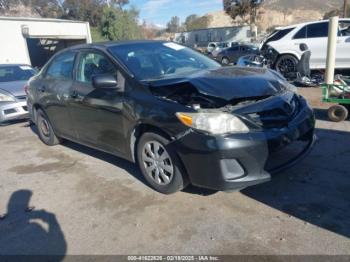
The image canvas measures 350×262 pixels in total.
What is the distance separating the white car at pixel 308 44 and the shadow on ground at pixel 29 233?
9.06 m

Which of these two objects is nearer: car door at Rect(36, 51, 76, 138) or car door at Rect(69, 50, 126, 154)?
car door at Rect(69, 50, 126, 154)

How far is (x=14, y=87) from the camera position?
27.7 ft

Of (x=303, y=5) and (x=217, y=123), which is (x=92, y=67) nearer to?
(x=217, y=123)

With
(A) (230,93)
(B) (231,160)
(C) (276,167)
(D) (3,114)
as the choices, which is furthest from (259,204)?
(D) (3,114)

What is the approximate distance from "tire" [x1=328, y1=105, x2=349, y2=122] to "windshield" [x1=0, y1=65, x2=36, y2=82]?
296 inches

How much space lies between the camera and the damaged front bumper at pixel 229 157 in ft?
10.5

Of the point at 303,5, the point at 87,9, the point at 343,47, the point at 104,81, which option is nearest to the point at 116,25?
the point at 87,9

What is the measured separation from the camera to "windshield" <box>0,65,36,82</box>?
30.1 feet

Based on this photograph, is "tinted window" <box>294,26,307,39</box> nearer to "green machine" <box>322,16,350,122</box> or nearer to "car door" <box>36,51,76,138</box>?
"green machine" <box>322,16,350,122</box>

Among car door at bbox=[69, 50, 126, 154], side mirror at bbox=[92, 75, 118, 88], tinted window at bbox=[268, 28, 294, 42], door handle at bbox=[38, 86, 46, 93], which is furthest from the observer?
tinted window at bbox=[268, 28, 294, 42]

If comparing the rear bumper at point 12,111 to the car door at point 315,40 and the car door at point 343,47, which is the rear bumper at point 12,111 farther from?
the car door at point 343,47

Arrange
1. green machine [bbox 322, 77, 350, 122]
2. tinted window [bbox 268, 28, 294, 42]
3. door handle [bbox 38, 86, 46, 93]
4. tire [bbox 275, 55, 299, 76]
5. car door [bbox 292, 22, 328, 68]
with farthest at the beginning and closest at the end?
tinted window [bbox 268, 28, 294, 42] → tire [bbox 275, 55, 299, 76] → car door [bbox 292, 22, 328, 68] → green machine [bbox 322, 77, 350, 122] → door handle [bbox 38, 86, 46, 93]

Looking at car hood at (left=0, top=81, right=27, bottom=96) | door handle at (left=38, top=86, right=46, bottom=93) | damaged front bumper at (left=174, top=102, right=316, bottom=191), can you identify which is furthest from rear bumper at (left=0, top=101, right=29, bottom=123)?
damaged front bumper at (left=174, top=102, right=316, bottom=191)

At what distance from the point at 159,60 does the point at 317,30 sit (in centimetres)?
791
